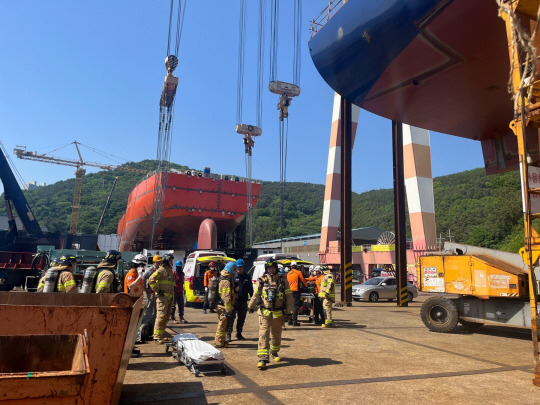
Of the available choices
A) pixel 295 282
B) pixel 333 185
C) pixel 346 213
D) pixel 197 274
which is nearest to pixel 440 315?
pixel 295 282

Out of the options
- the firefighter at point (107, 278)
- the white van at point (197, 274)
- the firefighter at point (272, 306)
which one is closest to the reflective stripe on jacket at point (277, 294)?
the firefighter at point (272, 306)

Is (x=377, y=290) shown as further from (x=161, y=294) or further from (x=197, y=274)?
(x=161, y=294)

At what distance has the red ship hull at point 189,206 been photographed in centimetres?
3512

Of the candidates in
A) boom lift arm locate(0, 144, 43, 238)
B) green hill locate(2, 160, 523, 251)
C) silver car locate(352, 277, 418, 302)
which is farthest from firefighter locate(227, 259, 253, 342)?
green hill locate(2, 160, 523, 251)

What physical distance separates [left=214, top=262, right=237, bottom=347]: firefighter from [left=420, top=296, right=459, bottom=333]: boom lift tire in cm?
590

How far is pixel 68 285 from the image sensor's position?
6961 millimetres

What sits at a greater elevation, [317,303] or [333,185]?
[333,185]

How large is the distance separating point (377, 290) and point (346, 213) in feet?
20.6

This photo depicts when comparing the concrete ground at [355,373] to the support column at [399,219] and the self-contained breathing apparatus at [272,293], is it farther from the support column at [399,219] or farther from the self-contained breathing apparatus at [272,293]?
the support column at [399,219]

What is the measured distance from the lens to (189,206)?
116 feet

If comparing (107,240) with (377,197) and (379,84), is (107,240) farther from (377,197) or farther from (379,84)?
(377,197)

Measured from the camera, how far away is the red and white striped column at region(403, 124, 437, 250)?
3238cm

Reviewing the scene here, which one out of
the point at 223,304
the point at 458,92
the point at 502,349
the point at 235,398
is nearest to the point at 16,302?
A: the point at 235,398

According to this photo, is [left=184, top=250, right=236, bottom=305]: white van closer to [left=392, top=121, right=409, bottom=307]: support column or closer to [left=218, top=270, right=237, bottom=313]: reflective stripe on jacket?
[left=218, top=270, right=237, bottom=313]: reflective stripe on jacket
